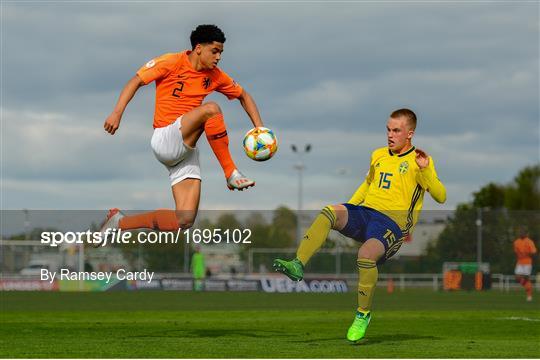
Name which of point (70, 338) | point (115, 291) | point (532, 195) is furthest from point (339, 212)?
point (532, 195)

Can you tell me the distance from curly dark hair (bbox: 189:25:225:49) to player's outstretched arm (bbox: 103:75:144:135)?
802 mm

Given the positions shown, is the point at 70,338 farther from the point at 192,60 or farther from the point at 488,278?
the point at 488,278

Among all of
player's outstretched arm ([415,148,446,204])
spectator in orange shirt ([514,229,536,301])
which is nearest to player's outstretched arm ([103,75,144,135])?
player's outstretched arm ([415,148,446,204])

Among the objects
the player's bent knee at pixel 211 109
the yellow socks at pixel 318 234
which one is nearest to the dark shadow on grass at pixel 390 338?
the yellow socks at pixel 318 234

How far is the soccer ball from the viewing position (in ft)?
36.4

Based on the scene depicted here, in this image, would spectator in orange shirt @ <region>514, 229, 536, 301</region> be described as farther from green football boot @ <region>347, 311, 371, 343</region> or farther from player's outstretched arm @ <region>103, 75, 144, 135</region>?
player's outstretched arm @ <region>103, 75, 144, 135</region>

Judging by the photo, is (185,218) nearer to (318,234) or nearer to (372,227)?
(318,234)

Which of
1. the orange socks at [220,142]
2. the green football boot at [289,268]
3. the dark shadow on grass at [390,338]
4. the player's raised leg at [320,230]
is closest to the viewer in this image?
the green football boot at [289,268]

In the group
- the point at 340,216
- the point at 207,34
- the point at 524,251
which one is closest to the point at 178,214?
the point at 340,216

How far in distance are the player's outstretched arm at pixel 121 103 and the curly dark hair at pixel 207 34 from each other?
80 cm

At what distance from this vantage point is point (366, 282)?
10.9m

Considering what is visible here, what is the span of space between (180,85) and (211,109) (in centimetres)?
73

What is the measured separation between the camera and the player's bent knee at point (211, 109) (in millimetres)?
11023

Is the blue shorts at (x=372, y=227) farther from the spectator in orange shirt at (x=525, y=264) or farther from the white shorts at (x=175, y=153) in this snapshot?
the spectator in orange shirt at (x=525, y=264)
